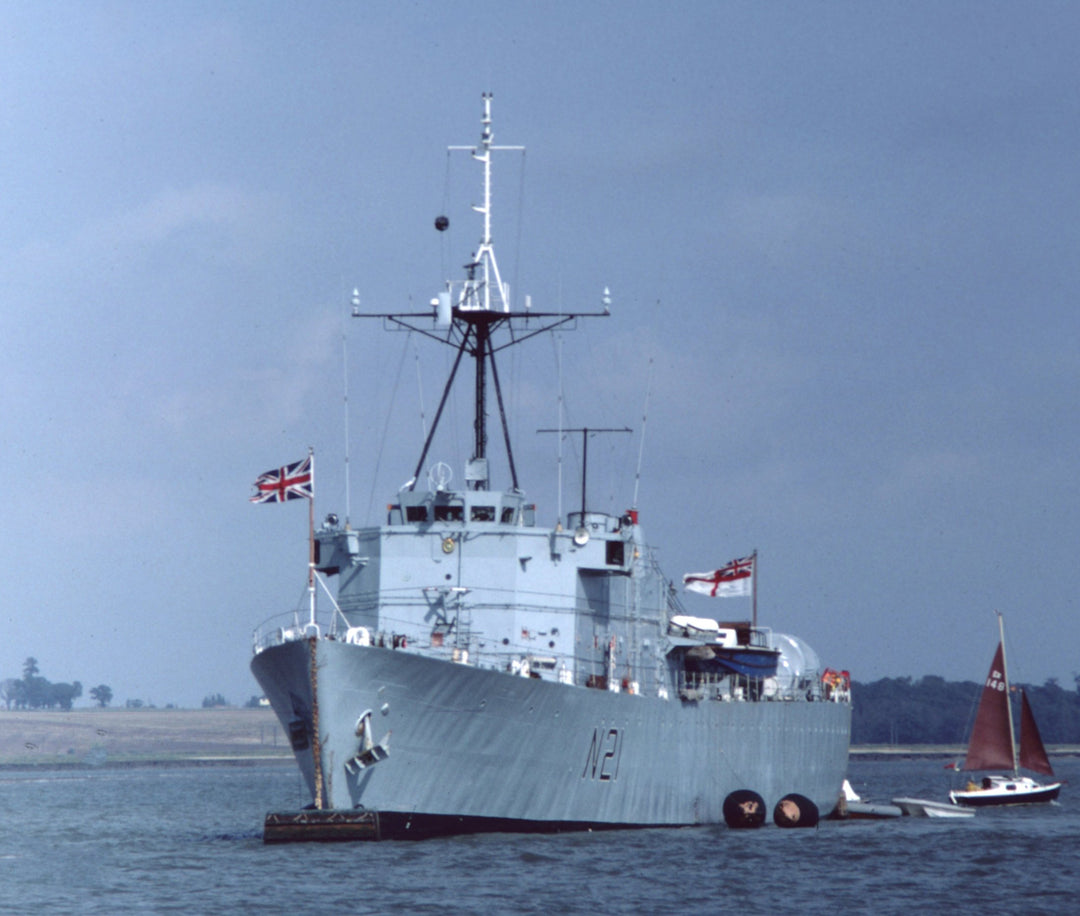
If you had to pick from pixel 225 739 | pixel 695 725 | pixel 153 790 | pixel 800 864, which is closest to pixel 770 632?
pixel 695 725

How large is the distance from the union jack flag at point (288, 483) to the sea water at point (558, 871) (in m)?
7.65

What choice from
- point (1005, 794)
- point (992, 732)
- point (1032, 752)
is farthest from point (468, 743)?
point (1032, 752)

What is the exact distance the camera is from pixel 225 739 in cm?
19725

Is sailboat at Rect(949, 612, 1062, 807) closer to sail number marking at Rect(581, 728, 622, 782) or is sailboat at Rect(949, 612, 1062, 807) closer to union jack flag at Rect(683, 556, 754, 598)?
union jack flag at Rect(683, 556, 754, 598)

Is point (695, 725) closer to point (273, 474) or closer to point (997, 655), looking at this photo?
point (273, 474)

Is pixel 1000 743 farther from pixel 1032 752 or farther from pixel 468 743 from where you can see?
pixel 468 743

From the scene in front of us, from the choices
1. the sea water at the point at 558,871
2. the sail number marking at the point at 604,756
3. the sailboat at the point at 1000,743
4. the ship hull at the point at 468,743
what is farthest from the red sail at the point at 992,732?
the sail number marking at the point at 604,756

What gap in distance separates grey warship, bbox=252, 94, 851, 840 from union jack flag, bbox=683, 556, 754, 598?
3.44m

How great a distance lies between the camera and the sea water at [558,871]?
3028 cm

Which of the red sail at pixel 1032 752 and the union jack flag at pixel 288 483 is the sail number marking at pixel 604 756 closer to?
the union jack flag at pixel 288 483

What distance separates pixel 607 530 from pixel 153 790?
48.8m

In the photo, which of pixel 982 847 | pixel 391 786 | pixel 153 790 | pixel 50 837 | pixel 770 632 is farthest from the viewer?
pixel 153 790

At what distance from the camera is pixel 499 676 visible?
36.1 m

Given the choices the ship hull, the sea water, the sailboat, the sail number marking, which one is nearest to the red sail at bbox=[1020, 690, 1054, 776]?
the sailboat
